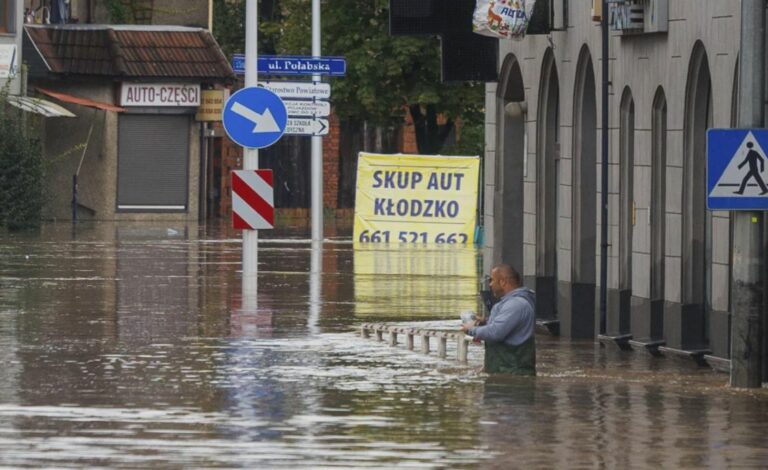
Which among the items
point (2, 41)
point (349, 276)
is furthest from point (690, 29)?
point (2, 41)

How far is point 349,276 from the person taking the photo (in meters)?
31.4

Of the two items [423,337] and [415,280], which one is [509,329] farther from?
[415,280]

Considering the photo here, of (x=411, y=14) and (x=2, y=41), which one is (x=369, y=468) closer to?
(x=411, y=14)

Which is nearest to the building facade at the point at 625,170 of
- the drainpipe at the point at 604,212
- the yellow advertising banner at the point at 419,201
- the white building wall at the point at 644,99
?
the white building wall at the point at 644,99

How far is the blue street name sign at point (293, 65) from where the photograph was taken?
36688 mm

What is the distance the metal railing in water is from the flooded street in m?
0.13

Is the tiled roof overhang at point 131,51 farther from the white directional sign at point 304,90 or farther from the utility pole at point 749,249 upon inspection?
the utility pole at point 749,249

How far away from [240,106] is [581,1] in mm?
4259

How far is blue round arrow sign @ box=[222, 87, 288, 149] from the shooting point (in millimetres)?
25438

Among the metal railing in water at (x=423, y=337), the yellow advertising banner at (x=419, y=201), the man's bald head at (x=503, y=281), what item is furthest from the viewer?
the yellow advertising banner at (x=419, y=201)

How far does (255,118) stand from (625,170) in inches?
198

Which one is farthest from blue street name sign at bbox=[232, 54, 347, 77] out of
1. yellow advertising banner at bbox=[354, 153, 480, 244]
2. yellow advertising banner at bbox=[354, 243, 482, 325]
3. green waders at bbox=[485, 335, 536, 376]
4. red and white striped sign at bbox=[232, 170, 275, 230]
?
green waders at bbox=[485, 335, 536, 376]

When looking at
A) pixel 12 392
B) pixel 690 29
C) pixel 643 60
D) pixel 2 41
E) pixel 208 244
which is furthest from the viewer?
pixel 2 41

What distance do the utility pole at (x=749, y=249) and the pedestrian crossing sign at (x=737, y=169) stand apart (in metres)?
0.11
